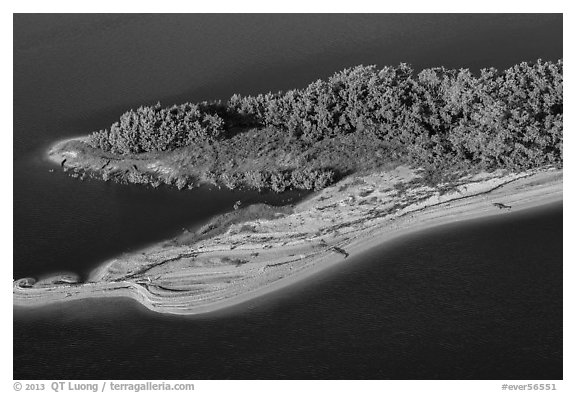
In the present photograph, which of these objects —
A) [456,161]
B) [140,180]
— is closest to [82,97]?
[140,180]

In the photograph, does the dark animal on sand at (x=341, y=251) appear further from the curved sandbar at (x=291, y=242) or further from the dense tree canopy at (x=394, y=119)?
the dense tree canopy at (x=394, y=119)

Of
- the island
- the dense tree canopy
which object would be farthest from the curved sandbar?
the dense tree canopy

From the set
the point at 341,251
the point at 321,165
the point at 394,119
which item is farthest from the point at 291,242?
the point at 394,119

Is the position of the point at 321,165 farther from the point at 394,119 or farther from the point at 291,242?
the point at 291,242

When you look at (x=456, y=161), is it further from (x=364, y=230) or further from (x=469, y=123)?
(x=364, y=230)

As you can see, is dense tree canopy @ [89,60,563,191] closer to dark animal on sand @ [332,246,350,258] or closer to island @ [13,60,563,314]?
island @ [13,60,563,314]
